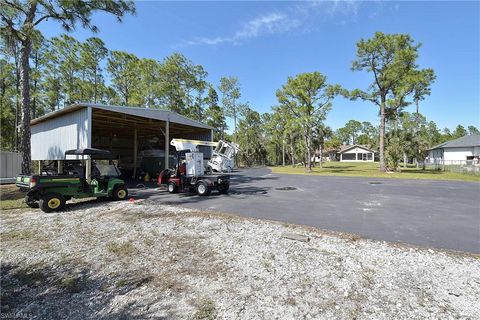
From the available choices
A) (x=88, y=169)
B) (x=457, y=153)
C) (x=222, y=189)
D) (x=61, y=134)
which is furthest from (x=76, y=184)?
(x=457, y=153)

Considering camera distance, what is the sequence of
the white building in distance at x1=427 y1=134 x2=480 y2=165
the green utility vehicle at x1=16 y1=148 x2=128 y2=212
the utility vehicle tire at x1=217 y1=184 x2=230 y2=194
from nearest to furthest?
the green utility vehicle at x1=16 y1=148 x2=128 y2=212
the utility vehicle tire at x1=217 y1=184 x2=230 y2=194
the white building in distance at x1=427 y1=134 x2=480 y2=165

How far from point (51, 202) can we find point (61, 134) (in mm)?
10418

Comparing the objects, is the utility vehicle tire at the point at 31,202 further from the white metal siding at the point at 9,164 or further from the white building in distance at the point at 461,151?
the white building in distance at the point at 461,151

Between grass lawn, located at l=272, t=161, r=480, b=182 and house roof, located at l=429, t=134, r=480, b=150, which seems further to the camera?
house roof, located at l=429, t=134, r=480, b=150

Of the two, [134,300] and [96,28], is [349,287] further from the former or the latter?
[96,28]

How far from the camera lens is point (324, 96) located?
34.2m

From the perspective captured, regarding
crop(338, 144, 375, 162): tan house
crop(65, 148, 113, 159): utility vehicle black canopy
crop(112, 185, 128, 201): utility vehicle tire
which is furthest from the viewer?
crop(338, 144, 375, 162): tan house

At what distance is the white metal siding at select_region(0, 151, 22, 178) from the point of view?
20422 millimetres

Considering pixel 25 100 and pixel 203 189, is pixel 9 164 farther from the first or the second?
pixel 203 189

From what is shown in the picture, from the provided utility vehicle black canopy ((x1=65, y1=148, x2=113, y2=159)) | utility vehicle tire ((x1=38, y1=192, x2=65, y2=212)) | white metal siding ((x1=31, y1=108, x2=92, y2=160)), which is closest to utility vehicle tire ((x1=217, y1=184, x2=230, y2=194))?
utility vehicle black canopy ((x1=65, y1=148, x2=113, y2=159))

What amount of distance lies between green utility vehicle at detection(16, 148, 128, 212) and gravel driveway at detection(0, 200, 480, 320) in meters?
2.53

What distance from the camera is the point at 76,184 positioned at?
9930 mm

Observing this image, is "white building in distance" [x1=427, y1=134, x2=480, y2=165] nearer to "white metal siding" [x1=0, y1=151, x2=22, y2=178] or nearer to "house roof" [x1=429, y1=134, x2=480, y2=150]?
"house roof" [x1=429, y1=134, x2=480, y2=150]

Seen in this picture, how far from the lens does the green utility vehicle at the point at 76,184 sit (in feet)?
30.0
